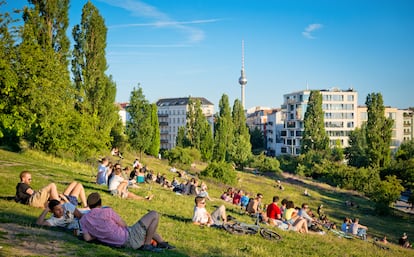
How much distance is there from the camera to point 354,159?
287 feet

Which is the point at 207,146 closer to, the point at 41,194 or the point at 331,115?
the point at 331,115

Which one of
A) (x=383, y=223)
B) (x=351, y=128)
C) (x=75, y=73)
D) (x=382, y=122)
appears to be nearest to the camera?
(x=383, y=223)

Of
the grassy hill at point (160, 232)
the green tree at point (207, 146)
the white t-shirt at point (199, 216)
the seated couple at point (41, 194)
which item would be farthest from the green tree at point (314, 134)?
the seated couple at point (41, 194)

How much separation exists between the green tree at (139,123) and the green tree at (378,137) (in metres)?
36.0

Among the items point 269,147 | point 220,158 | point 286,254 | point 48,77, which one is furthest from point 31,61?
point 269,147

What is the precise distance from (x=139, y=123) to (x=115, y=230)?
50.2 metres

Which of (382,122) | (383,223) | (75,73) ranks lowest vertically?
(383,223)

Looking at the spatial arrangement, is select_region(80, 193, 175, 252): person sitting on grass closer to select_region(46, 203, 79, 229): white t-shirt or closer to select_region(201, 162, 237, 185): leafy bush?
select_region(46, 203, 79, 229): white t-shirt

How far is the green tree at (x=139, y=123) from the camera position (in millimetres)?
58188

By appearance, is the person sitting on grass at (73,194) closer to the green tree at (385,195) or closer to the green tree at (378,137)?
the green tree at (385,195)

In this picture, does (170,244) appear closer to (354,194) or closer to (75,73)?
(75,73)

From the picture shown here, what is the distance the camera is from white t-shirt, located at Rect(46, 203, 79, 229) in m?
10.1

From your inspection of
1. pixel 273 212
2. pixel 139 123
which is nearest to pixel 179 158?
pixel 139 123

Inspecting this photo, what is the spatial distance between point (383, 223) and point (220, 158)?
43.3 m
